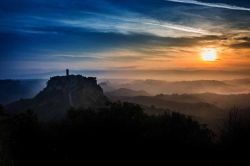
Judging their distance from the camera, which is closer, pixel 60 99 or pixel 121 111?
pixel 121 111

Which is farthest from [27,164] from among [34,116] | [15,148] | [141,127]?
[141,127]

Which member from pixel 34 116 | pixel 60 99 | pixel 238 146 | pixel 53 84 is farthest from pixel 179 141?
pixel 53 84

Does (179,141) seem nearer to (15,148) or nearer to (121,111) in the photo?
(121,111)

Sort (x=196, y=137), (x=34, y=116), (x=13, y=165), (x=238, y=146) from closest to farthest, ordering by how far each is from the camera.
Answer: (x=238, y=146) → (x=13, y=165) → (x=196, y=137) → (x=34, y=116)

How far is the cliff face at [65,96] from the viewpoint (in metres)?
150

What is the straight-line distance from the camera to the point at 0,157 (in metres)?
27.3

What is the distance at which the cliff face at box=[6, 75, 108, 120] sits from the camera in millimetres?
149750

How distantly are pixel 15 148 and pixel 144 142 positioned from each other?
957cm

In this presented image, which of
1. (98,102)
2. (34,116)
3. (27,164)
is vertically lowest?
(98,102)

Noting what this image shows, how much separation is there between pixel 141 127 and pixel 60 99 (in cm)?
12877

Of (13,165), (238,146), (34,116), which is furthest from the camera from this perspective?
(34,116)

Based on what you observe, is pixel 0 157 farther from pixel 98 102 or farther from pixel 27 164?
pixel 98 102

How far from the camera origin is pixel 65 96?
163m

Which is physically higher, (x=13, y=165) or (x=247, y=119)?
(x=247, y=119)
